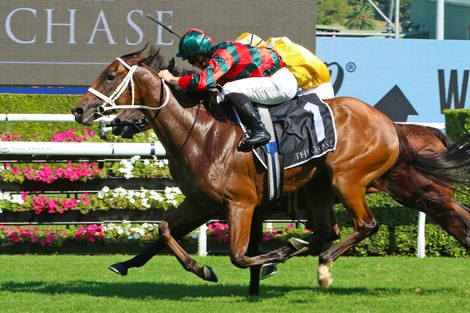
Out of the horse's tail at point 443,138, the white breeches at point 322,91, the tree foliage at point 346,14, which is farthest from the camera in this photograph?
the tree foliage at point 346,14

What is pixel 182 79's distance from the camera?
20.1ft

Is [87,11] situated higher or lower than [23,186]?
higher

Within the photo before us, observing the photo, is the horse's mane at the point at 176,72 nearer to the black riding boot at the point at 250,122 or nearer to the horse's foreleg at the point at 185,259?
the black riding boot at the point at 250,122

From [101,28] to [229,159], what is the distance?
37.9 feet

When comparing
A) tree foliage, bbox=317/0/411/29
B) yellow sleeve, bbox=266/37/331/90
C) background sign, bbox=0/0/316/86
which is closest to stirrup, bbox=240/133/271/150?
yellow sleeve, bbox=266/37/331/90

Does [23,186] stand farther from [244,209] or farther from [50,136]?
[244,209]

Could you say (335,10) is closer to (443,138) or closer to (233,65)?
(443,138)

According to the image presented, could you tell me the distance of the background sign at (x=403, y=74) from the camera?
19.2 metres

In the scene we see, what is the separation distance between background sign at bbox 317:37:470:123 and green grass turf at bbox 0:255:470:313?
11.3 metres

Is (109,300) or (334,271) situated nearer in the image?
(109,300)

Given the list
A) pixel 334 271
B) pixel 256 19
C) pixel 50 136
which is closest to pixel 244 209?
pixel 334 271

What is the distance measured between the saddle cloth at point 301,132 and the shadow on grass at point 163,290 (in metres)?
0.94

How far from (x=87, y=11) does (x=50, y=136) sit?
8.31m

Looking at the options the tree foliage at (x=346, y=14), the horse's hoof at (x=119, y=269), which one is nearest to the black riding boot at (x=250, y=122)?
the horse's hoof at (x=119, y=269)
